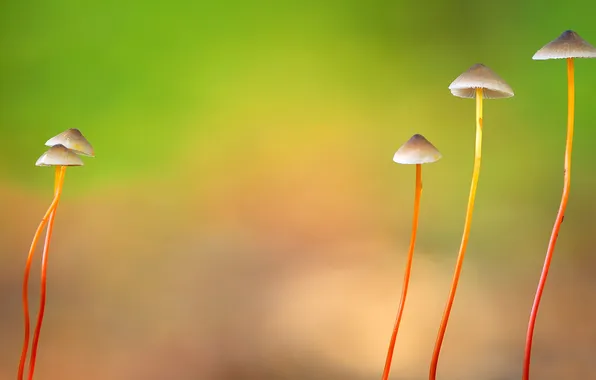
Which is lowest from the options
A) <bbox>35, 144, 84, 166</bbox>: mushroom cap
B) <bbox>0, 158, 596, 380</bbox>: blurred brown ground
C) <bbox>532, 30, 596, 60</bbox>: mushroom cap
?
<bbox>0, 158, 596, 380</bbox>: blurred brown ground

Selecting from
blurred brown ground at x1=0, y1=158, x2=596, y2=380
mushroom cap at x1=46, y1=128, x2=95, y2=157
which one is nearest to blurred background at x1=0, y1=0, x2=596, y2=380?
blurred brown ground at x1=0, y1=158, x2=596, y2=380

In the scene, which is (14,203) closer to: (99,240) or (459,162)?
(99,240)

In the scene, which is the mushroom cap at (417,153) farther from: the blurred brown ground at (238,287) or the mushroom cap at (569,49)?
the blurred brown ground at (238,287)

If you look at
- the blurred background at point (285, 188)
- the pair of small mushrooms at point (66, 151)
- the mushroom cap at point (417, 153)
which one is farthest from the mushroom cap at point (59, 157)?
the mushroom cap at point (417, 153)

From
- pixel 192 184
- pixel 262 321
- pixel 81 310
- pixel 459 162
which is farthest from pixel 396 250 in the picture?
pixel 81 310

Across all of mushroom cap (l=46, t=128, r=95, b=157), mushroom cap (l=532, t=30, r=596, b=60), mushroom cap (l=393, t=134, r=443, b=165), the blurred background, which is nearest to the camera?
mushroom cap (l=532, t=30, r=596, b=60)

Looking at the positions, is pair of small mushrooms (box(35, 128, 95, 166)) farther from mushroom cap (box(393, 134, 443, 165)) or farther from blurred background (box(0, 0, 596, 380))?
mushroom cap (box(393, 134, 443, 165))
